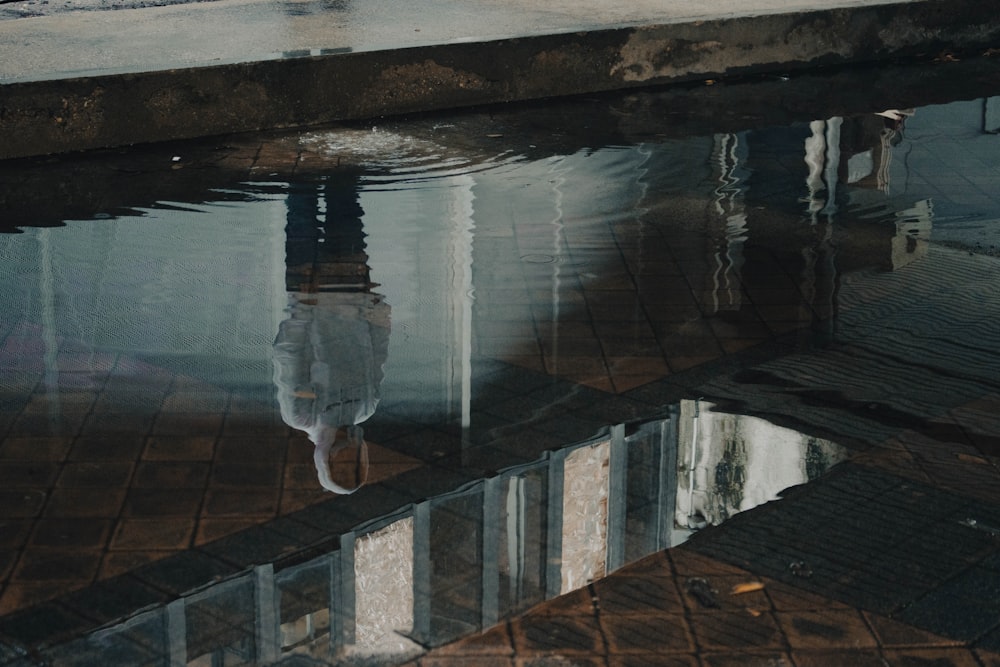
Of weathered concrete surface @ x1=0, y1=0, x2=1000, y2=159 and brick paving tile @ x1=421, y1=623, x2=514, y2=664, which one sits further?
weathered concrete surface @ x1=0, y1=0, x2=1000, y2=159

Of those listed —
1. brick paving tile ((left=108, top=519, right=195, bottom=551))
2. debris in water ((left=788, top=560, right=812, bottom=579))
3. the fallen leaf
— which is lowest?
the fallen leaf

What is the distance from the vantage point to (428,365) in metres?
4.24

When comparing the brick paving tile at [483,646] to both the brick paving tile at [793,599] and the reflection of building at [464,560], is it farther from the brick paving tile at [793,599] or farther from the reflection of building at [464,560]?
the brick paving tile at [793,599]

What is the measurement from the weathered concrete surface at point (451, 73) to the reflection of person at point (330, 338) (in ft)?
4.73

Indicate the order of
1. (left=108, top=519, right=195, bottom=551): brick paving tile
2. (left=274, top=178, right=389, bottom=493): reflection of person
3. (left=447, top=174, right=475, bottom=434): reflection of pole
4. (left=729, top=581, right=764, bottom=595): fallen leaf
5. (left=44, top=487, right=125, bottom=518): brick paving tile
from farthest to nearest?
(left=447, top=174, right=475, bottom=434): reflection of pole, (left=274, top=178, right=389, bottom=493): reflection of person, (left=44, top=487, right=125, bottom=518): brick paving tile, (left=108, top=519, right=195, bottom=551): brick paving tile, (left=729, top=581, right=764, bottom=595): fallen leaf

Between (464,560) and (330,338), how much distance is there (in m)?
1.44

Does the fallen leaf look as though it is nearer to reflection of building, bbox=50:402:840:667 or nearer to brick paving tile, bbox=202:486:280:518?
reflection of building, bbox=50:402:840:667

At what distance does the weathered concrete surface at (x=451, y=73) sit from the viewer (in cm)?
678

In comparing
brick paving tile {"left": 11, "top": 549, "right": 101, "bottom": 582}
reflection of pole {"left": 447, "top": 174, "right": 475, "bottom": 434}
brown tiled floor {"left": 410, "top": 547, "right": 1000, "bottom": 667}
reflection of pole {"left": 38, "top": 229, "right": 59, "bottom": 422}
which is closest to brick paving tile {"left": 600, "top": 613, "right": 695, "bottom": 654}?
brown tiled floor {"left": 410, "top": 547, "right": 1000, "bottom": 667}

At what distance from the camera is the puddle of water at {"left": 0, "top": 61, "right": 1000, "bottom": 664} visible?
314 cm

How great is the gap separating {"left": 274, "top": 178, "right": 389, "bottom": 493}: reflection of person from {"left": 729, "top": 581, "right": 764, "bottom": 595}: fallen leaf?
0.98m

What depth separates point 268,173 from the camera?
6.48 meters

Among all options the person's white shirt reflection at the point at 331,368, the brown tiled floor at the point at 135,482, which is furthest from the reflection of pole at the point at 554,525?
the person's white shirt reflection at the point at 331,368

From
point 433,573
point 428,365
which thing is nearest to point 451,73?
point 428,365
